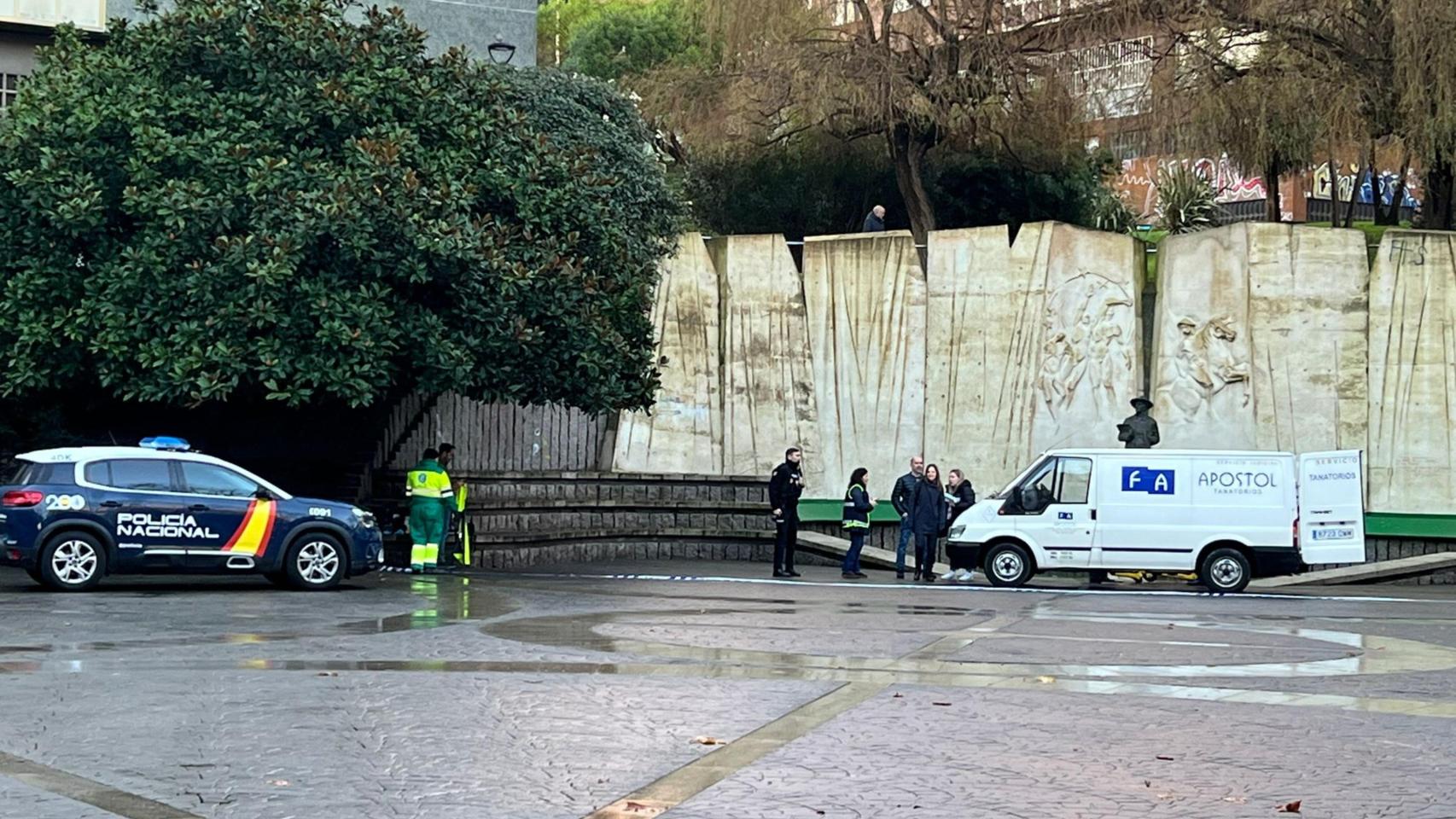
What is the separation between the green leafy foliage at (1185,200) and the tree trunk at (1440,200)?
490cm

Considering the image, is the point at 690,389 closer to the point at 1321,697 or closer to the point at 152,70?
the point at 152,70

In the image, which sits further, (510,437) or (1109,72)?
(1109,72)

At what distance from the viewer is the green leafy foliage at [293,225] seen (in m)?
21.1

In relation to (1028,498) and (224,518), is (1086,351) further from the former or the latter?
(224,518)

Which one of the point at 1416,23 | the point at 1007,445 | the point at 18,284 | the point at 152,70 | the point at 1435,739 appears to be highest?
the point at 1416,23

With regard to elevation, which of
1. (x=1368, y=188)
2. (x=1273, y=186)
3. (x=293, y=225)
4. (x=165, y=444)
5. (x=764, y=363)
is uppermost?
(x=1368, y=188)

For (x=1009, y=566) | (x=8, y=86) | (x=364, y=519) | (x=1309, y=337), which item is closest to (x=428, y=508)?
(x=364, y=519)

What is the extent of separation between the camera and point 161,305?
70.0 ft

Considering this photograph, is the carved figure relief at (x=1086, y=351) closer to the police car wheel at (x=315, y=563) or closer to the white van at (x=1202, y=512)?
the white van at (x=1202, y=512)

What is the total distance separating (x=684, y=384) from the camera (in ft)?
96.5

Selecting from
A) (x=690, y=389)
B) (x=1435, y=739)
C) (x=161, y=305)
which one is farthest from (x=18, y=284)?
(x=1435, y=739)

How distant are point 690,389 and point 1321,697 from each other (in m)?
18.3

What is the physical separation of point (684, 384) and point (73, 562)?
1228 centimetres

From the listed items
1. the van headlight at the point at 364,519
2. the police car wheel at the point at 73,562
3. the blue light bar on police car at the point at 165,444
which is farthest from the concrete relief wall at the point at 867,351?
the police car wheel at the point at 73,562
